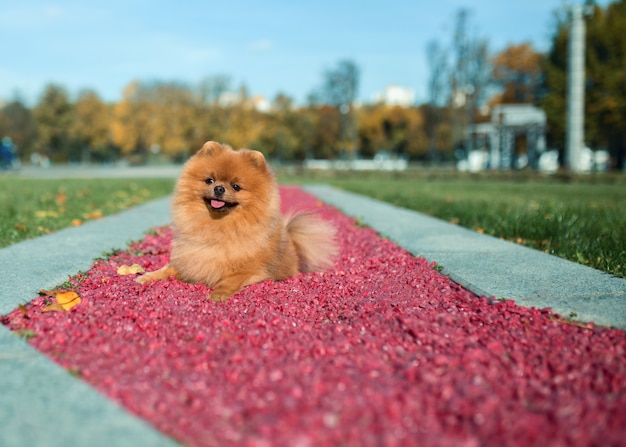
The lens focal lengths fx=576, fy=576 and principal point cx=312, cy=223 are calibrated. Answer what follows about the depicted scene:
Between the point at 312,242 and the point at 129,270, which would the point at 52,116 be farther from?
the point at 312,242

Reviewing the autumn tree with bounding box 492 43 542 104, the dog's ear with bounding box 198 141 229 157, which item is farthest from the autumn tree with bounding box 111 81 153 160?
the dog's ear with bounding box 198 141 229 157

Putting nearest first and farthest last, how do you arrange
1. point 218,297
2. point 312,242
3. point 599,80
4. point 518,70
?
1. point 218,297
2. point 312,242
3. point 599,80
4. point 518,70

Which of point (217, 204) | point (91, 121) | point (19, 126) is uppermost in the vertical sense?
point (91, 121)

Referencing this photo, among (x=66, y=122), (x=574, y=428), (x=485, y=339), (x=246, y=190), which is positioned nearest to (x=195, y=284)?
(x=246, y=190)

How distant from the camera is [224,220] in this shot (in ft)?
16.3

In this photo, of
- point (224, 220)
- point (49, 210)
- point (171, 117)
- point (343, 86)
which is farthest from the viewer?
point (171, 117)

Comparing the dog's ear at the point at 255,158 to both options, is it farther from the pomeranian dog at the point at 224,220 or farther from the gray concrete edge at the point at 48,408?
the gray concrete edge at the point at 48,408

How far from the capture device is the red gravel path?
229cm

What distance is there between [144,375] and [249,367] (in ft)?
1.69

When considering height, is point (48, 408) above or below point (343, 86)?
below

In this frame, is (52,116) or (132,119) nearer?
(132,119)

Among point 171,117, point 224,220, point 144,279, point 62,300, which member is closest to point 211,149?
point 224,220

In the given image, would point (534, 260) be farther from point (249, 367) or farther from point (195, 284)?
point (249, 367)

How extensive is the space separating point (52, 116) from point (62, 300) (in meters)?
76.3
